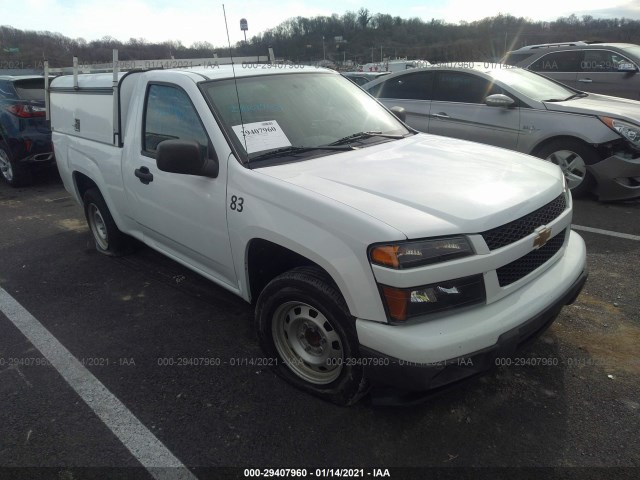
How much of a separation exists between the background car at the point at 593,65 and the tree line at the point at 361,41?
14.8ft

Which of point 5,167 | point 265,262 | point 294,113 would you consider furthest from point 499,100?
point 5,167

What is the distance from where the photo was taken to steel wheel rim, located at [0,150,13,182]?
25.3 ft

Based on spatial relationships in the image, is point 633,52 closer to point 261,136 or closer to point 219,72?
point 219,72

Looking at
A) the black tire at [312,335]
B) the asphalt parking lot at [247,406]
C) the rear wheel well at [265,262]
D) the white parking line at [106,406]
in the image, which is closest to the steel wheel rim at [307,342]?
the black tire at [312,335]

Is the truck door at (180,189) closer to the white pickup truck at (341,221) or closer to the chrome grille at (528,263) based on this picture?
the white pickup truck at (341,221)

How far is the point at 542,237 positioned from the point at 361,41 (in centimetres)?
3588

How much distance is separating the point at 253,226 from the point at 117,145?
195 centimetres

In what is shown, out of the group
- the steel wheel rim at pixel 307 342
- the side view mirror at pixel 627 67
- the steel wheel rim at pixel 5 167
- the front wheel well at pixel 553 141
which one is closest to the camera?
the steel wheel rim at pixel 307 342

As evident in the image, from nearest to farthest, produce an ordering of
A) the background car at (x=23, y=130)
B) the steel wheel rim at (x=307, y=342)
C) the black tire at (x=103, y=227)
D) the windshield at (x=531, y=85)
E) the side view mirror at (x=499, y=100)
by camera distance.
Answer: the steel wheel rim at (x=307, y=342) → the black tire at (x=103, y=227) → the side view mirror at (x=499, y=100) → the windshield at (x=531, y=85) → the background car at (x=23, y=130)

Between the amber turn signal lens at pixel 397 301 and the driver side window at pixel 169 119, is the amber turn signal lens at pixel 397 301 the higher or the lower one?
the lower one

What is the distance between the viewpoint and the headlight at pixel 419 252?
1992 millimetres

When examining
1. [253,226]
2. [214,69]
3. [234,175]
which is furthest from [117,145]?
[253,226]

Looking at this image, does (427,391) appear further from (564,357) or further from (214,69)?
(214,69)

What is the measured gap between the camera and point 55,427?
98.2 inches
